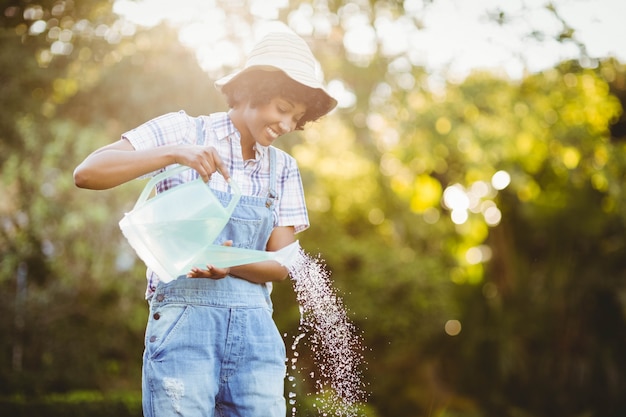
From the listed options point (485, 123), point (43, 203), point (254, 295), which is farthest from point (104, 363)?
point (254, 295)

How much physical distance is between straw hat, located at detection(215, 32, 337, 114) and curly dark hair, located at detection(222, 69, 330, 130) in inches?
0.6

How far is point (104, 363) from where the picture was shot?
26.6 feet

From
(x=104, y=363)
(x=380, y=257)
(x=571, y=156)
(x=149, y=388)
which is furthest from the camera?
(x=571, y=156)

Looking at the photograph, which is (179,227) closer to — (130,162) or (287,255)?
(130,162)

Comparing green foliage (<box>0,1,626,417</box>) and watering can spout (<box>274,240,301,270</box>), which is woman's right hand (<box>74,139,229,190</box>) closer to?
watering can spout (<box>274,240,301,270</box>)

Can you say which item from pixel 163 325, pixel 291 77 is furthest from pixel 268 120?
pixel 163 325

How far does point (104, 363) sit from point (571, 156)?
7.56m

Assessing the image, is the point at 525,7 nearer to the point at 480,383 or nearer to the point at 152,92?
the point at 152,92

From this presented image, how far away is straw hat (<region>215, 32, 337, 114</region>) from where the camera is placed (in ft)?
6.73

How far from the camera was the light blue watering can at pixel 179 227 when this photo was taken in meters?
1.86

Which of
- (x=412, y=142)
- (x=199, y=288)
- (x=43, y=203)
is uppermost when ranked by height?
(x=199, y=288)

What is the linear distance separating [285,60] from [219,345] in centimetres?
81

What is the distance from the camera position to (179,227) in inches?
74.2

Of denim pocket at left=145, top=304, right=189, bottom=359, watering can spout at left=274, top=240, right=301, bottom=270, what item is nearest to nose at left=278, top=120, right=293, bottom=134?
watering can spout at left=274, top=240, right=301, bottom=270
